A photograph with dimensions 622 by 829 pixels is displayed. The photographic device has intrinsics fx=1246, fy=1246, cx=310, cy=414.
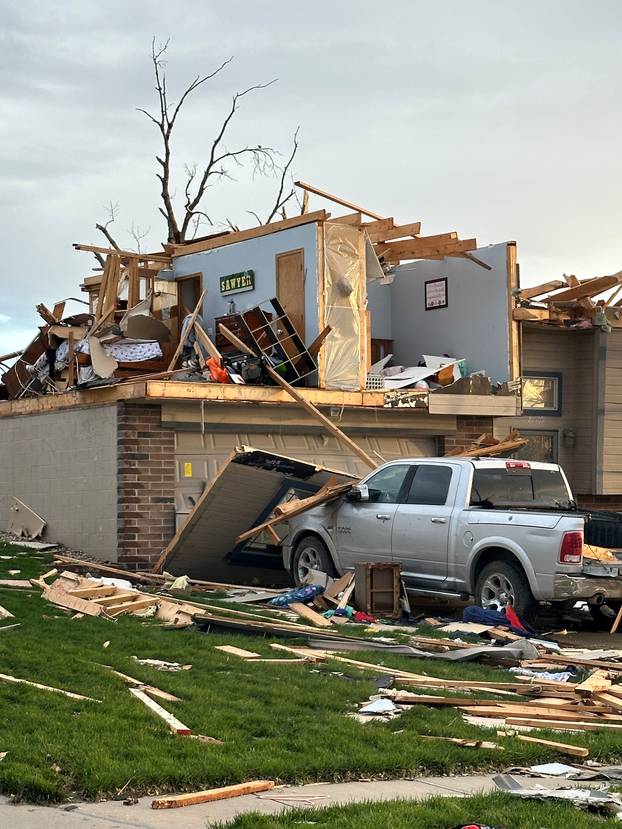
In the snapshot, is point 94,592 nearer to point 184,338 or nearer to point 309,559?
point 309,559

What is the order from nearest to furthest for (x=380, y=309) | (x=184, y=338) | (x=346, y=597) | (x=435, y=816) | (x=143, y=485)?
(x=435, y=816)
(x=346, y=597)
(x=143, y=485)
(x=184, y=338)
(x=380, y=309)

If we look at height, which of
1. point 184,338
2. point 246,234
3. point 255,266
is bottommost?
point 184,338

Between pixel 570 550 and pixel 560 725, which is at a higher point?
pixel 570 550

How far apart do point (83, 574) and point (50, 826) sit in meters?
12.8

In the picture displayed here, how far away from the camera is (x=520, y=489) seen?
14.8 metres

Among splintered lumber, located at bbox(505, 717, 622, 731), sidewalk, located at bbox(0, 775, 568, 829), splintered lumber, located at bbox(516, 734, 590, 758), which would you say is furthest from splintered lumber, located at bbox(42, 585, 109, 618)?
sidewalk, located at bbox(0, 775, 568, 829)

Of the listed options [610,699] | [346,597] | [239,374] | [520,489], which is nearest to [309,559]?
[346,597]

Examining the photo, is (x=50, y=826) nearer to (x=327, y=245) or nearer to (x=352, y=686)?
(x=352, y=686)

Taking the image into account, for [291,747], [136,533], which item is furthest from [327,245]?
[291,747]

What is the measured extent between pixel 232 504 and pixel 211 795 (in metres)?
11.3

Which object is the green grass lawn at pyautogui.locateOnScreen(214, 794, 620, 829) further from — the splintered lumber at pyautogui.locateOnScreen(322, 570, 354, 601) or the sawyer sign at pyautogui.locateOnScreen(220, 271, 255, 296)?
the sawyer sign at pyautogui.locateOnScreen(220, 271, 255, 296)

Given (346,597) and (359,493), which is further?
(359,493)

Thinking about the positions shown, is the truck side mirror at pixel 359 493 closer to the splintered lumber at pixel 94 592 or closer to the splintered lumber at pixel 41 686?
the splintered lumber at pixel 94 592

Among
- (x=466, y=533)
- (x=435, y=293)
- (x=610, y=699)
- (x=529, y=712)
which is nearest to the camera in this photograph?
(x=529, y=712)
